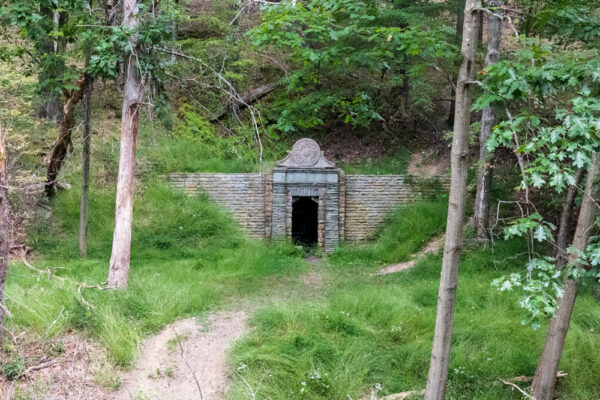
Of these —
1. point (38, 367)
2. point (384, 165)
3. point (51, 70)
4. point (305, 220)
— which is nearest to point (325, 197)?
point (305, 220)

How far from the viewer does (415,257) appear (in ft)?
40.5

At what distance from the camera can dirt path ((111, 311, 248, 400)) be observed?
21.0 ft

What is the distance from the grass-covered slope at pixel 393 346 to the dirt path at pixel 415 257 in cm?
230

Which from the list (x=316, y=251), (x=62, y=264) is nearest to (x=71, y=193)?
(x=62, y=264)

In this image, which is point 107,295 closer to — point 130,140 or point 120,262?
point 120,262

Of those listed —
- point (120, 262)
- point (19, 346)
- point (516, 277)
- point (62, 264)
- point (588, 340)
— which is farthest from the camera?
point (62, 264)

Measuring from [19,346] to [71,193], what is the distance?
709cm

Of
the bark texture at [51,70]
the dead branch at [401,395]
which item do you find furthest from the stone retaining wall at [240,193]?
the dead branch at [401,395]

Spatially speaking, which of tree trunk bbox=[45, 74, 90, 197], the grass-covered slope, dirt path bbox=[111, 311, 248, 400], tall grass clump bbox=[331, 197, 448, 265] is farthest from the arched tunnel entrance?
dirt path bbox=[111, 311, 248, 400]

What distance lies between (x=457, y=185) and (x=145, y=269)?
702cm

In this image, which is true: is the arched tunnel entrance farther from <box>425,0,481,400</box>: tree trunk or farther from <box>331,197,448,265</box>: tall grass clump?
<box>425,0,481,400</box>: tree trunk

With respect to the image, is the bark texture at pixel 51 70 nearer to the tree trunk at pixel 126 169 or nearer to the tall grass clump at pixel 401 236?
the tree trunk at pixel 126 169

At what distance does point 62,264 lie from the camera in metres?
10.3

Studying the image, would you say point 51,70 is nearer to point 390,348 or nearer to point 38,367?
point 38,367
